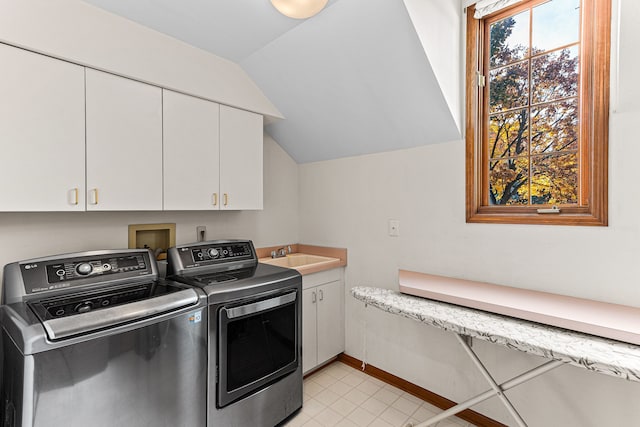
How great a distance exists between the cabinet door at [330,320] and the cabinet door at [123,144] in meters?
1.43

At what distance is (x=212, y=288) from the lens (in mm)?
1620

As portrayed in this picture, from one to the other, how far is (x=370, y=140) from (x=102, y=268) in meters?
1.96

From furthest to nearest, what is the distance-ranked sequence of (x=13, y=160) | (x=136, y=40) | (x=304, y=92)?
(x=304, y=92), (x=136, y=40), (x=13, y=160)

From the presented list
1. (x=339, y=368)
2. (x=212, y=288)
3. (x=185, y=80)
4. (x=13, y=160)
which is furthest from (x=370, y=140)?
(x=13, y=160)

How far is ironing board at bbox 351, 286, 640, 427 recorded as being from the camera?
106 centimetres

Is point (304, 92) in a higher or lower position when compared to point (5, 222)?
higher

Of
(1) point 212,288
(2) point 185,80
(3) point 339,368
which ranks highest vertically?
(2) point 185,80

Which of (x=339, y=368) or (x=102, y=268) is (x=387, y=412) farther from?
(x=102, y=268)

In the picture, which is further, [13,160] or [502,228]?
[502,228]

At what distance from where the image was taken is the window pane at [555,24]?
65.3 inches

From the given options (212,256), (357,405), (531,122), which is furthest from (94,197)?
(531,122)

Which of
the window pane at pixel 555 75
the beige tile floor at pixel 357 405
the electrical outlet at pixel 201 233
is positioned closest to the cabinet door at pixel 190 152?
the electrical outlet at pixel 201 233

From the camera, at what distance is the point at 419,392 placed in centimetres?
220

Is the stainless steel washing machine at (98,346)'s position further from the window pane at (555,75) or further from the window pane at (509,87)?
the window pane at (555,75)
